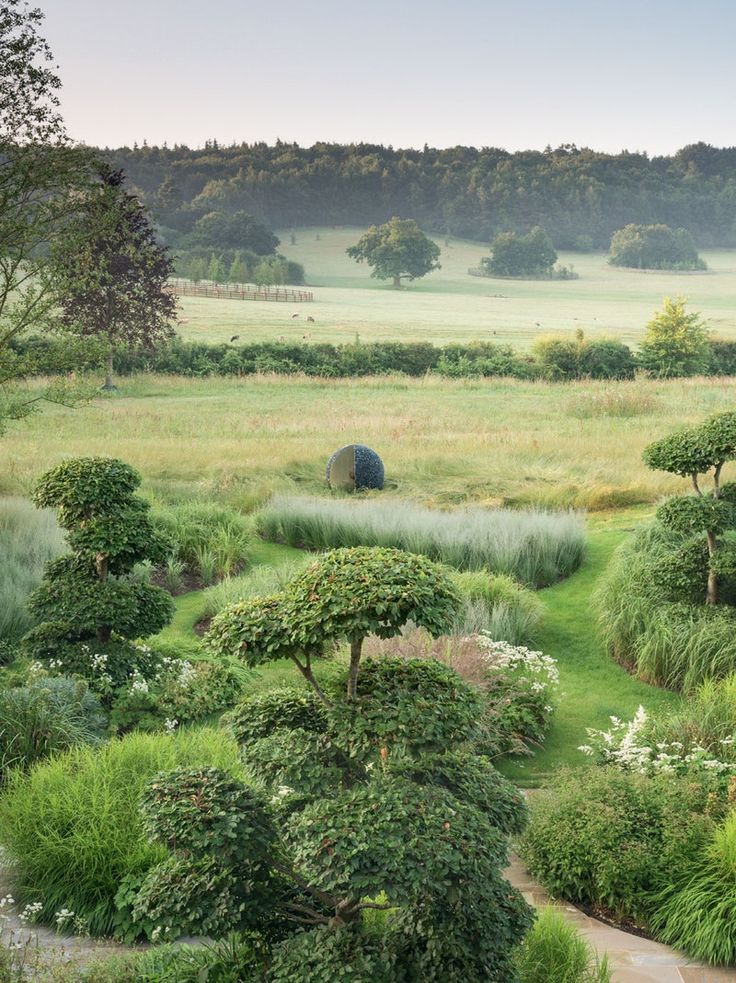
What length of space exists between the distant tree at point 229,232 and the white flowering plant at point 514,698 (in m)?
58.1

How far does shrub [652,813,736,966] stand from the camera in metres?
4.86

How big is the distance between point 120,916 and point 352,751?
2056 millimetres

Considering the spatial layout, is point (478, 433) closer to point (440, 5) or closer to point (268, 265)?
point (440, 5)

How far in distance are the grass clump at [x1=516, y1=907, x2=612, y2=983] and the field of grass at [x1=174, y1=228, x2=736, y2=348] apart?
1362 inches

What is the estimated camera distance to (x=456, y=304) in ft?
201

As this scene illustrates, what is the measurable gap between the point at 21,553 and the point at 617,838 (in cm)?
770

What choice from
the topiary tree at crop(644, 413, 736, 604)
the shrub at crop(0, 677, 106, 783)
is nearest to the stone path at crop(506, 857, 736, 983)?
the shrub at crop(0, 677, 106, 783)

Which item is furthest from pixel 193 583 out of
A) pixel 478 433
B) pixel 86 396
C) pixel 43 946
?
pixel 478 433

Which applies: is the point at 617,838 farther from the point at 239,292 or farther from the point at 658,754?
the point at 239,292

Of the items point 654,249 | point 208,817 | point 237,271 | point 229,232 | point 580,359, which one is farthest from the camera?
point 654,249

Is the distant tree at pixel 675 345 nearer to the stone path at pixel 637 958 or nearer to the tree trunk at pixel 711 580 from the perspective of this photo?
the tree trunk at pixel 711 580

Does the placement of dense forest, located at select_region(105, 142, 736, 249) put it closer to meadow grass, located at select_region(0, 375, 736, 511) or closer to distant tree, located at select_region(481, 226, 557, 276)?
distant tree, located at select_region(481, 226, 557, 276)

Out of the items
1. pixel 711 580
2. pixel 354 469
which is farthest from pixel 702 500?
pixel 354 469

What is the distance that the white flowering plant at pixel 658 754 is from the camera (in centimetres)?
611
